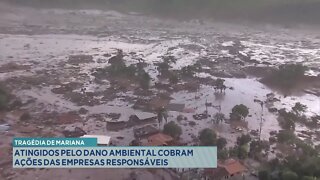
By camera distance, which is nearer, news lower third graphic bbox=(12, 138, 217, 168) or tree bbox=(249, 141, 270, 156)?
news lower third graphic bbox=(12, 138, 217, 168)

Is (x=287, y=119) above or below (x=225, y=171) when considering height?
below

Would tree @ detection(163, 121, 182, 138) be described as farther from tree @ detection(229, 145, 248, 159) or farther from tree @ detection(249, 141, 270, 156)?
tree @ detection(249, 141, 270, 156)

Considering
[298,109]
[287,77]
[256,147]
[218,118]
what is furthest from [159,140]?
[287,77]

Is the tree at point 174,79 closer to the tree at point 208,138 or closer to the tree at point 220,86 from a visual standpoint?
the tree at point 220,86

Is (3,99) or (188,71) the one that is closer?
(3,99)

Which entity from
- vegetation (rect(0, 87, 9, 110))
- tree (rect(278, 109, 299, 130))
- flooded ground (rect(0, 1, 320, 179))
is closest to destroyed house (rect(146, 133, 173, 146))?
flooded ground (rect(0, 1, 320, 179))

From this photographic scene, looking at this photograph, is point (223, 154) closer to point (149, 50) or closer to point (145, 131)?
point (145, 131)

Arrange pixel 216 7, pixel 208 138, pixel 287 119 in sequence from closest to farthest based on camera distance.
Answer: pixel 208 138, pixel 287 119, pixel 216 7

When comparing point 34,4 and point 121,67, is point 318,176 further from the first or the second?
point 34,4

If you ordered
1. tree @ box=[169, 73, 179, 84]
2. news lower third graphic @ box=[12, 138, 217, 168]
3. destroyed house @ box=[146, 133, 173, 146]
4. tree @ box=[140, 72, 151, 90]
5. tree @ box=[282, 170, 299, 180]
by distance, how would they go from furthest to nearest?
tree @ box=[169, 73, 179, 84], tree @ box=[140, 72, 151, 90], destroyed house @ box=[146, 133, 173, 146], tree @ box=[282, 170, 299, 180], news lower third graphic @ box=[12, 138, 217, 168]
